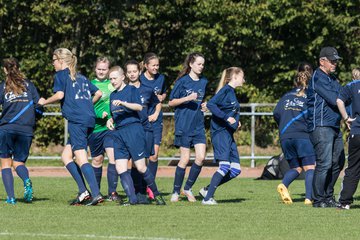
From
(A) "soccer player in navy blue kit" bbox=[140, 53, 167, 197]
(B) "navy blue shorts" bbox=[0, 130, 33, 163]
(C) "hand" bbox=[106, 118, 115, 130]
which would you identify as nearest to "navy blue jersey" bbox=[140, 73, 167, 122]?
(A) "soccer player in navy blue kit" bbox=[140, 53, 167, 197]

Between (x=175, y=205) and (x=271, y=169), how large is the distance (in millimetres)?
7102

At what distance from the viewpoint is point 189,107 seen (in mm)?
15109

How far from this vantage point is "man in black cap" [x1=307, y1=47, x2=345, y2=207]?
43.9 feet

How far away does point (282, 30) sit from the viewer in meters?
30.8

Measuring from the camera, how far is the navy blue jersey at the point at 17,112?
14180mm

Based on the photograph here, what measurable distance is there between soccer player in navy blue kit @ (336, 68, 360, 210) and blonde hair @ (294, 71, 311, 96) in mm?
1534

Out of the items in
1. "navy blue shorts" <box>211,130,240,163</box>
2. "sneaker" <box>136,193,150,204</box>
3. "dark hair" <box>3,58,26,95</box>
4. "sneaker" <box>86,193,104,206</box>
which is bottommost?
"sneaker" <box>136,193,150,204</box>

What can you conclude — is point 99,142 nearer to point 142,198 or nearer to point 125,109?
point 142,198

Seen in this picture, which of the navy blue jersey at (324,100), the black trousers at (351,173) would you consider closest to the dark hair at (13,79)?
the navy blue jersey at (324,100)

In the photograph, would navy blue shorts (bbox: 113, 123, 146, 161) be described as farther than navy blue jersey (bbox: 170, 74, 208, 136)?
No

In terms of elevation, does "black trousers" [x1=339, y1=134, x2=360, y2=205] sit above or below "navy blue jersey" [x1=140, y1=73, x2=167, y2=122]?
below

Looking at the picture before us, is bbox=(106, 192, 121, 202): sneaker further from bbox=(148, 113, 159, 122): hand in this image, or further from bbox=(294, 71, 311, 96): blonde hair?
bbox=(294, 71, 311, 96): blonde hair

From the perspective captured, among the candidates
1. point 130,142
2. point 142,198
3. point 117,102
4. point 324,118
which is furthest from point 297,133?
point 117,102

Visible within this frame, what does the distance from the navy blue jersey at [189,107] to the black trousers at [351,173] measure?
2.50 m
